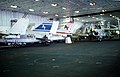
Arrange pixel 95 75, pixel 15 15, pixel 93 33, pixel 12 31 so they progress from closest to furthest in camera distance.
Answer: pixel 95 75, pixel 12 31, pixel 15 15, pixel 93 33

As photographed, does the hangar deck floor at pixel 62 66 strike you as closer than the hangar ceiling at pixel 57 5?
Yes

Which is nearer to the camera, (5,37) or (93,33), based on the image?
(5,37)

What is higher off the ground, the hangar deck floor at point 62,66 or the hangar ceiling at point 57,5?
the hangar ceiling at point 57,5

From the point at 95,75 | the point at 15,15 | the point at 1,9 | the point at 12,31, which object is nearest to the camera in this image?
the point at 95,75

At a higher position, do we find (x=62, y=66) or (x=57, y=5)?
(x=57, y=5)

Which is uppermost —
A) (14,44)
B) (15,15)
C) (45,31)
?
(15,15)

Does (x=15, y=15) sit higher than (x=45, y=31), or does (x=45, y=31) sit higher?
(x=15, y=15)

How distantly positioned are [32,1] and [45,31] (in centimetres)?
501

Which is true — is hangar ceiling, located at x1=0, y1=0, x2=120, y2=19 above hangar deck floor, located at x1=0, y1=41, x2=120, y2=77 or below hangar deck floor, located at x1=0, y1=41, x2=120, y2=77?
above

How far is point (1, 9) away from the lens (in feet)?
119

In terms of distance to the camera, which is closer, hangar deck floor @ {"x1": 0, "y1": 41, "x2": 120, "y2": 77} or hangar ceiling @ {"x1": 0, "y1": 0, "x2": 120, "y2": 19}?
hangar deck floor @ {"x1": 0, "y1": 41, "x2": 120, "y2": 77}

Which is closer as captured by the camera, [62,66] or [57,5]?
[62,66]

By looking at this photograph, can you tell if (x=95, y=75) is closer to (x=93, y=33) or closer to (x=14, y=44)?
(x=14, y=44)

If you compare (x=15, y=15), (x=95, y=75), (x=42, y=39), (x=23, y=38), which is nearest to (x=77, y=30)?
(x=15, y=15)
